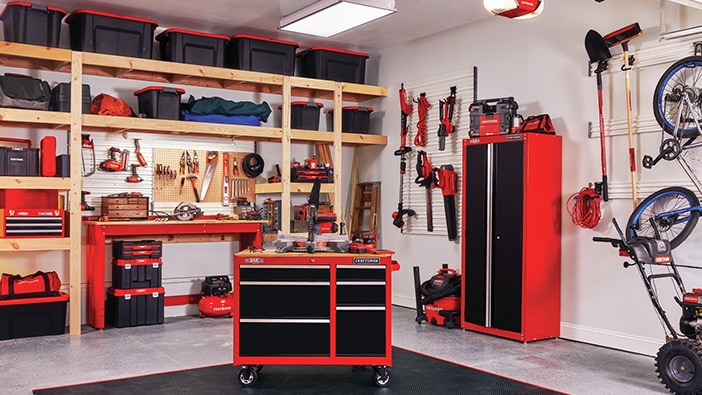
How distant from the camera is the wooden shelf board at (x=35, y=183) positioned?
6496mm

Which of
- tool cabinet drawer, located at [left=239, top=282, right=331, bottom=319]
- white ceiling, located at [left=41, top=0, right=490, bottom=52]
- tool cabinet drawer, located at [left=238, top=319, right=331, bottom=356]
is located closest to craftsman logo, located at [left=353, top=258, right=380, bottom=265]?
tool cabinet drawer, located at [left=239, top=282, right=331, bottom=319]

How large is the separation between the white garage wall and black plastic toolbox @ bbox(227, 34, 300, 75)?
1.90m

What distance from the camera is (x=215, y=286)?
25.8 feet

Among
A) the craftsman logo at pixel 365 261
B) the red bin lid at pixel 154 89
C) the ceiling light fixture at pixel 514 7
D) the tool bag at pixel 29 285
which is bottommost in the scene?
the tool bag at pixel 29 285

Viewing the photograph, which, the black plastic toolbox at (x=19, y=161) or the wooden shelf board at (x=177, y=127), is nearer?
the black plastic toolbox at (x=19, y=161)

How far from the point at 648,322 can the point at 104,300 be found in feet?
17.1

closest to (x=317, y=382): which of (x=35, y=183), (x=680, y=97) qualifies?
(x=35, y=183)

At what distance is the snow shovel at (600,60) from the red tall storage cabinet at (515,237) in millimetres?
527

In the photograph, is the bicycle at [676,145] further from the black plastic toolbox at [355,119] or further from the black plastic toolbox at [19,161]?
the black plastic toolbox at [19,161]

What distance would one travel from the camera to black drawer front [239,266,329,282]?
4.95 metres

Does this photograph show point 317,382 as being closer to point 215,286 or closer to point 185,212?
point 215,286

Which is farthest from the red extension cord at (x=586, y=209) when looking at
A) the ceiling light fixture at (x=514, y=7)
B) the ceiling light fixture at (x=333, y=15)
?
the ceiling light fixture at (x=333, y=15)

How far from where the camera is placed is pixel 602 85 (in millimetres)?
6359

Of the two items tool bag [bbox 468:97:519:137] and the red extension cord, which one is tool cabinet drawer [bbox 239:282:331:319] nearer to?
the red extension cord
